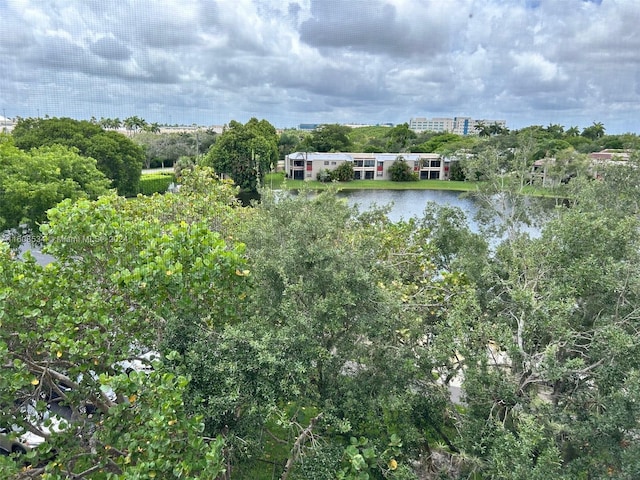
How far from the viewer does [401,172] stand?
4756 centimetres

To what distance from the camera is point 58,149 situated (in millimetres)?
18453

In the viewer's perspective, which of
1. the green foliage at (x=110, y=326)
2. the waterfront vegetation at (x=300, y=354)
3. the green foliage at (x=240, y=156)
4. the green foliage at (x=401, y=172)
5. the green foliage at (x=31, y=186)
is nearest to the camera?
the green foliage at (x=110, y=326)

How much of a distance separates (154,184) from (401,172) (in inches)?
1015

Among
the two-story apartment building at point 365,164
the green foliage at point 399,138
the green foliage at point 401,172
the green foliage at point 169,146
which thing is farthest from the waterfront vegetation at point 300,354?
the green foliage at point 399,138

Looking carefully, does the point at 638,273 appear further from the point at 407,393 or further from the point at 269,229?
the point at 269,229

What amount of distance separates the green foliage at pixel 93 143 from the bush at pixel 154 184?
216cm

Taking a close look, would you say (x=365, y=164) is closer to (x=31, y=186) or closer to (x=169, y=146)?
(x=169, y=146)

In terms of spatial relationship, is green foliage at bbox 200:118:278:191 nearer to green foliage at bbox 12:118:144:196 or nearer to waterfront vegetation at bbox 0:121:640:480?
green foliage at bbox 12:118:144:196

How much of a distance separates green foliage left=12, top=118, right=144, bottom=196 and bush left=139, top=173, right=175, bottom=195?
2.16 m

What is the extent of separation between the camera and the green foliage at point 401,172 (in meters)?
47.5

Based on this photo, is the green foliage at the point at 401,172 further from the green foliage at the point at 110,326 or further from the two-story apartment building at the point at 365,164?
the green foliage at the point at 110,326

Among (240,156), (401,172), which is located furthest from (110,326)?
(401,172)

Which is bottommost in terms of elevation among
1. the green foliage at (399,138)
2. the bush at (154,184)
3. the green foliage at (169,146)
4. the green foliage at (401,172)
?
the bush at (154,184)

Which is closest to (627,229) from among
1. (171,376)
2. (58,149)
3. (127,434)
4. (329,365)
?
(329,365)
